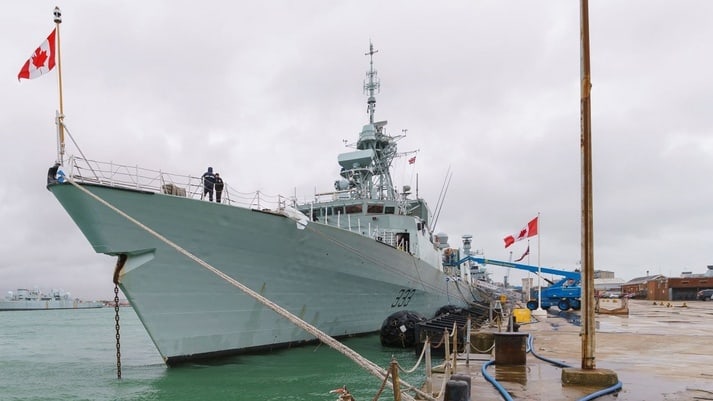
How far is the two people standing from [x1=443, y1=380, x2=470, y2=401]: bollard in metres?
8.52

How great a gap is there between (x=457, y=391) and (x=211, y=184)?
871cm

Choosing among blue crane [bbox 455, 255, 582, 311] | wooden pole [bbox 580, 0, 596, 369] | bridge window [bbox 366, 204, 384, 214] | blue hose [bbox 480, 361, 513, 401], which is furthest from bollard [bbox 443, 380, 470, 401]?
blue crane [bbox 455, 255, 582, 311]

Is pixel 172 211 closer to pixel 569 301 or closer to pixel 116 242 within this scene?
pixel 116 242

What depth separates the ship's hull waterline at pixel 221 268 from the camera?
10.3 meters

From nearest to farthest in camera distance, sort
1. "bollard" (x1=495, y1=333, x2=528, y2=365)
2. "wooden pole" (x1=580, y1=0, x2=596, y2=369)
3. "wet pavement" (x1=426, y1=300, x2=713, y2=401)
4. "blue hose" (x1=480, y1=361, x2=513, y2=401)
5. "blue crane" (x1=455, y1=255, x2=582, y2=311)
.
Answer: "blue hose" (x1=480, y1=361, x2=513, y2=401), "wet pavement" (x1=426, y1=300, x2=713, y2=401), "wooden pole" (x1=580, y1=0, x2=596, y2=369), "bollard" (x1=495, y1=333, x2=528, y2=365), "blue crane" (x1=455, y1=255, x2=582, y2=311)

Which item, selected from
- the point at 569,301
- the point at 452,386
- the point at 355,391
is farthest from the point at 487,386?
the point at 569,301

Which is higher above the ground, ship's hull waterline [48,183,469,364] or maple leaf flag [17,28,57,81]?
maple leaf flag [17,28,57,81]

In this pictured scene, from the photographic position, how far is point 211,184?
11.5m

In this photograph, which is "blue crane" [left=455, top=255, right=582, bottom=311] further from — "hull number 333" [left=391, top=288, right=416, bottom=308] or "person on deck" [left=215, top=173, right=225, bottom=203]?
"person on deck" [left=215, top=173, right=225, bottom=203]

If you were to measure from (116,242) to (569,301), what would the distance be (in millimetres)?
22567

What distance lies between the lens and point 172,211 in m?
10.7

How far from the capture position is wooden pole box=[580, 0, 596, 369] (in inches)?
231

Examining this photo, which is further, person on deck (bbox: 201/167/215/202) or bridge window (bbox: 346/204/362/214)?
bridge window (bbox: 346/204/362/214)

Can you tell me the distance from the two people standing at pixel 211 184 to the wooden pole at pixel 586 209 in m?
8.23
